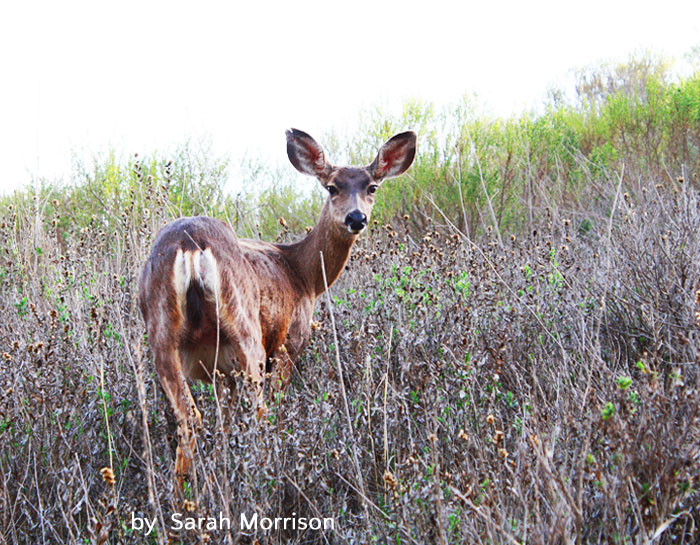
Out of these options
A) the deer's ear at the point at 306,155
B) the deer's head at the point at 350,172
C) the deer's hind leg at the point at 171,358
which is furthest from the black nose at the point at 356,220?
the deer's hind leg at the point at 171,358

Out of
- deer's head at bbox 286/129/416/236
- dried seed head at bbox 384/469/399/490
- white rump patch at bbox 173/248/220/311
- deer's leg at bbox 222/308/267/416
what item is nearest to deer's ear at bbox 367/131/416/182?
deer's head at bbox 286/129/416/236

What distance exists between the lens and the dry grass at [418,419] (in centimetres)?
241

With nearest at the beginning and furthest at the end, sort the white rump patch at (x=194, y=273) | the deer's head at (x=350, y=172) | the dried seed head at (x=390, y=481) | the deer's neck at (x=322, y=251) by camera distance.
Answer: the dried seed head at (x=390, y=481) → the white rump patch at (x=194, y=273) → the deer's head at (x=350, y=172) → the deer's neck at (x=322, y=251)

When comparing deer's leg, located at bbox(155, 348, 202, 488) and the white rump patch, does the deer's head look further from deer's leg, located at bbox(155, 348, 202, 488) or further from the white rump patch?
deer's leg, located at bbox(155, 348, 202, 488)

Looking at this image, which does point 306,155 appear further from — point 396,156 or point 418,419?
point 418,419

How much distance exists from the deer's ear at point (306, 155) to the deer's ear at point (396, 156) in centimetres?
41

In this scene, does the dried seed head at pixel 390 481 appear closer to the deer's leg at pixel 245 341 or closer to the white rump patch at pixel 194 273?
the deer's leg at pixel 245 341

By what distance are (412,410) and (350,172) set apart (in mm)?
2041

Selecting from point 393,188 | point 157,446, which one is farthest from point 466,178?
point 157,446

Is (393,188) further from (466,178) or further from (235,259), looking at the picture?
(235,259)

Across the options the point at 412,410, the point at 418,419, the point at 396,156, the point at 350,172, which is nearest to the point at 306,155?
the point at 350,172

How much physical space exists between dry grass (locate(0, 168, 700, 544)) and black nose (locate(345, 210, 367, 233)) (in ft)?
1.56

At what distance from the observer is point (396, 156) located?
573 centimetres

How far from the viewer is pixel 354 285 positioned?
5898 mm
